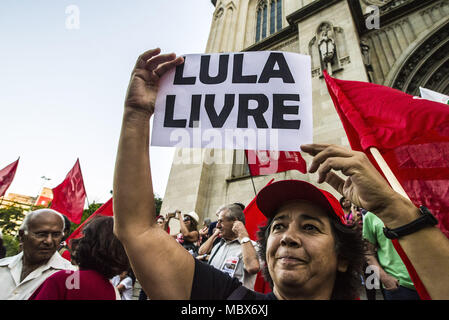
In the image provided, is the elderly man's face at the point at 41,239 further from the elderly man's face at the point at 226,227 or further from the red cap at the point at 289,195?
the red cap at the point at 289,195

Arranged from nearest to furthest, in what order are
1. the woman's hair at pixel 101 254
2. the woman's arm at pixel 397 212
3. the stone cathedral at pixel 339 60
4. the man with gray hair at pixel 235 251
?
the woman's arm at pixel 397 212, the woman's hair at pixel 101 254, the man with gray hair at pixel 235 251, the stone cathedral at pixel 339 60

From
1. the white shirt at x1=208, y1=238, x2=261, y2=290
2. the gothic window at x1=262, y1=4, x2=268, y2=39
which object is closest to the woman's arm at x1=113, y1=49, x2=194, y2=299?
the white shirt at x1=208, y1=238, x2=261, y2=290

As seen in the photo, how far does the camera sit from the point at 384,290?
2.87m

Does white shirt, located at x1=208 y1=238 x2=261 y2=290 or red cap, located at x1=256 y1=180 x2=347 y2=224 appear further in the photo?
white shirt, located at x1=208 y1=238 x2=261 y2=290

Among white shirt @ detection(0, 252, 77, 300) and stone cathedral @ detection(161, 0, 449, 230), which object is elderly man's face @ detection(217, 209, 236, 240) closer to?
white shirt @ detection(0, 252, 77, 300)

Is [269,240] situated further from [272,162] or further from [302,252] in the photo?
[272,162]

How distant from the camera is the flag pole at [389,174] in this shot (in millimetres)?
1179

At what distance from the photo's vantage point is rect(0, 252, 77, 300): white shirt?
2.18 meters

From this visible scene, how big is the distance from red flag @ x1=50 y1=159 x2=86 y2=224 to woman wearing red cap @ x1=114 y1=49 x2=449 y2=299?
651 cm

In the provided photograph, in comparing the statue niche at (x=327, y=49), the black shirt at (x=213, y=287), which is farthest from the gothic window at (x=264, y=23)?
the black shirt at (x=213, y=287)

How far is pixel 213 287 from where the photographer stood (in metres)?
1.11

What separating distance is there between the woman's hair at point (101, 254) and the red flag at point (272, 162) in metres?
3.43

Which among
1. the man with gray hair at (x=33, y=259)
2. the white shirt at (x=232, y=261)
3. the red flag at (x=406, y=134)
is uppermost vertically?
the red flag at (x=406, y=134)

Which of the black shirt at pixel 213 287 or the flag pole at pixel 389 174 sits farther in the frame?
the flag pole at pixel 389 174
